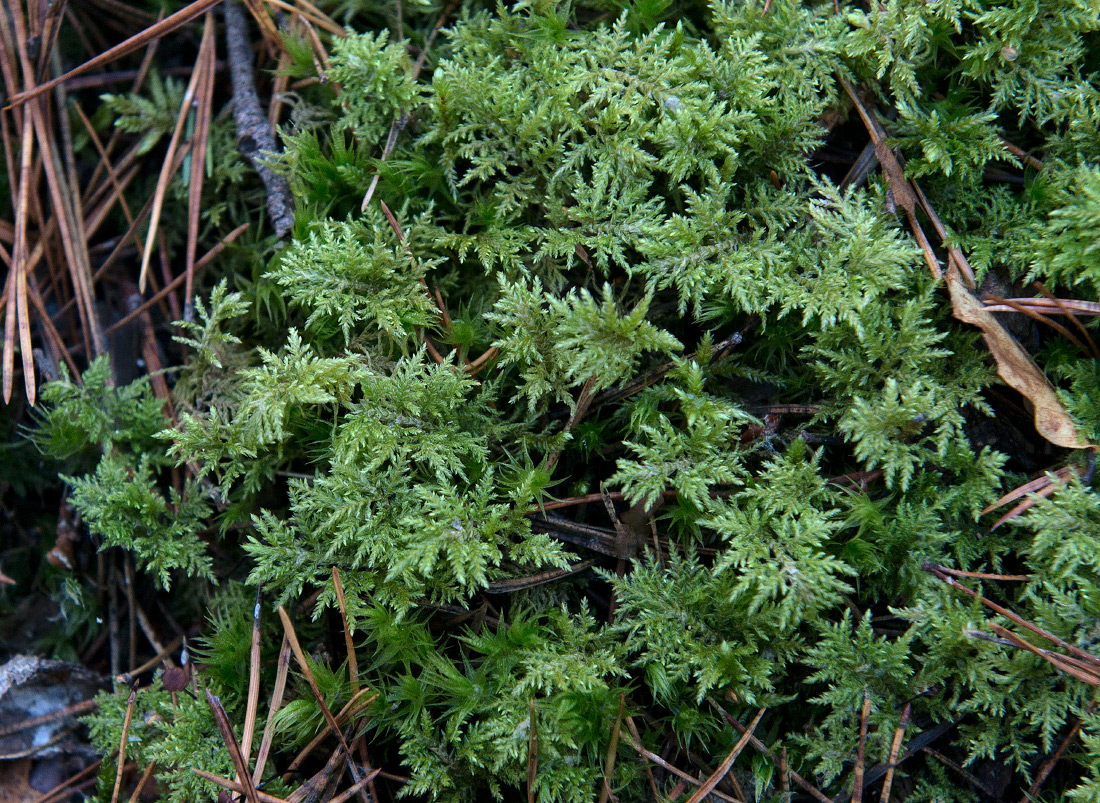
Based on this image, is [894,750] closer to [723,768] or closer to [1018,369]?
[723,768]

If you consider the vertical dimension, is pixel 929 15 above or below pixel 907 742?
above

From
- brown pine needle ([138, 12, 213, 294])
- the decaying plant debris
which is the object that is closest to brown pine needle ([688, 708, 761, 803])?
the decaying plant debris

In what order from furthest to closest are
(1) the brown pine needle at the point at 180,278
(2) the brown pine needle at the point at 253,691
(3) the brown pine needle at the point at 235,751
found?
(1) the brown pine needle at the point at 180,278 → (2) the brown pine needle at the point at 253,691 → (3) the brown pine needle at the point at 235,751

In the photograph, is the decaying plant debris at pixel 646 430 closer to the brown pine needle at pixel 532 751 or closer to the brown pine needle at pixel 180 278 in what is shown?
the brown pine needle at pixel 532 751

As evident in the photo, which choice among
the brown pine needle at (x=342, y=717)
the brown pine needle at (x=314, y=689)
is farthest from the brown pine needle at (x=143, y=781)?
the brown pine needle at (x=314, y=689)

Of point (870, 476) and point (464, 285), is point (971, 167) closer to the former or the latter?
point (870, 476)

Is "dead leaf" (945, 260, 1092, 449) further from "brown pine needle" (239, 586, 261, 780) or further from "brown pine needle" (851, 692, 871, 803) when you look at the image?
"brown pine needle" (239, 586, 261, 780)

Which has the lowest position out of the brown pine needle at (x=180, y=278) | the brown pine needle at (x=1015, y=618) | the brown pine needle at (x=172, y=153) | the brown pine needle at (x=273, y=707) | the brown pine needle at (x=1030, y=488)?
the brown pine needle at (x=273, y=707)

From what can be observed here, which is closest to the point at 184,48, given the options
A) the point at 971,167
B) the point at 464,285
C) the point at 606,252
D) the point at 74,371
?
the point at 74,371

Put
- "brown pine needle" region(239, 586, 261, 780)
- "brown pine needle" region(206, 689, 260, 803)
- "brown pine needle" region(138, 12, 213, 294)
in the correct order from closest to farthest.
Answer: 1. "brown pine needle" region(206, 689, 260, 803)
2. "brown pine needle" region(239, 586, 261, 780)
3. "brown pine needle" region(138, 12, 213, 294)
